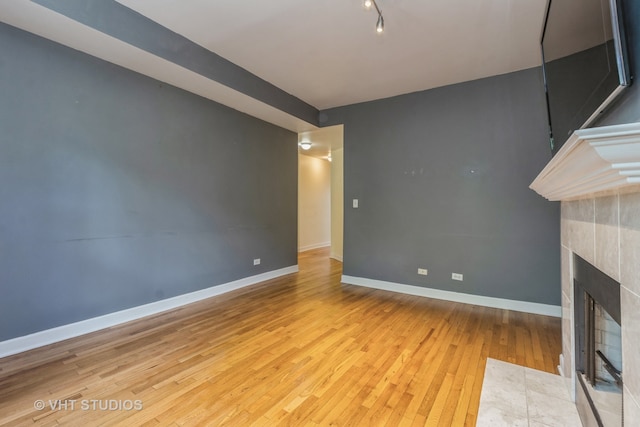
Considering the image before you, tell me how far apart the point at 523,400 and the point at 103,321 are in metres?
3.48

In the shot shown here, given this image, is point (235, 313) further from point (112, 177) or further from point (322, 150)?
point (322, 150)

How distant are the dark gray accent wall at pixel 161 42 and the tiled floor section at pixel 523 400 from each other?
3.65 meters

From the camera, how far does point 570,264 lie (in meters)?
1.79

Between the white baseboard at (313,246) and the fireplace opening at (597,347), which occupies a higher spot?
the fireplace opening at (597,347)

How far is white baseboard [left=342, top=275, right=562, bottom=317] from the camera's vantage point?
318 centimetres

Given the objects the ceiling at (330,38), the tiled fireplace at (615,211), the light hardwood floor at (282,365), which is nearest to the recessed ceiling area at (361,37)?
the ceiling at (330,38)

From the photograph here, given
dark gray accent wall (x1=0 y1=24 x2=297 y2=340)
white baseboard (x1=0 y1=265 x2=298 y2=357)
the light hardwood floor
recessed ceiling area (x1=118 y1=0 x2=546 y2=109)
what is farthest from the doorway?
the light hardwood floor

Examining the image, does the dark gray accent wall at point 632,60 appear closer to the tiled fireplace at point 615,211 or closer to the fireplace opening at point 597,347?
the tiled fireplace at point 615,211

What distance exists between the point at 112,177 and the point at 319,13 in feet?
8.07

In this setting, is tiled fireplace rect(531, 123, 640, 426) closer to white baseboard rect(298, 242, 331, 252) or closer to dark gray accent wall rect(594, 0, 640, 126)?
dark gray accent wall rect(594, 0, 640, 126)

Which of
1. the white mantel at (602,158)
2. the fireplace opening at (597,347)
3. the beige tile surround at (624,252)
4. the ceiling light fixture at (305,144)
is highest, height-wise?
the ceiling light fixture at (305,144)

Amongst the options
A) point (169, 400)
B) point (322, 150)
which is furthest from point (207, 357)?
point (322, 150)

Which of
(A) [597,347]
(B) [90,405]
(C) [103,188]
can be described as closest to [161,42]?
(C) [103,188]

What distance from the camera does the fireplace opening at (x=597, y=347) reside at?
116 cm
